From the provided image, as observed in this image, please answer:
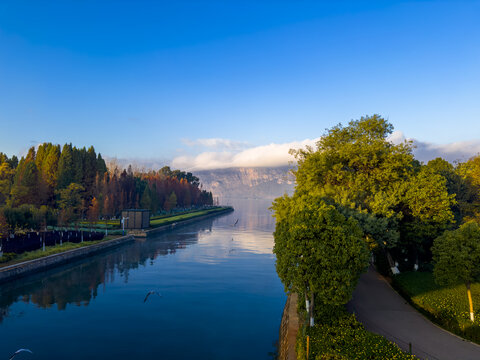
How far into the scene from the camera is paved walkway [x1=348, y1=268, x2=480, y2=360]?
17.9 m

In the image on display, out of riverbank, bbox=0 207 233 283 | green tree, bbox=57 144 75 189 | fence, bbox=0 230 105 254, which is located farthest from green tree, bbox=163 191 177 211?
fence, bbox=0 230 105 254

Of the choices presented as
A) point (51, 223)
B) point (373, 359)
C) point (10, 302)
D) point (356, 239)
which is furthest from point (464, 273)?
point (51, 223)

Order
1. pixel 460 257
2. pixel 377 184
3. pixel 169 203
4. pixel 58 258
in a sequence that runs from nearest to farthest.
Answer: pixel 460 257, pixel 377 184, pixel 58 258, pixel 169 203

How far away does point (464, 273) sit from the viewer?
2188 cm

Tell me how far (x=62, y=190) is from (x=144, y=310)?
6914 centimetres

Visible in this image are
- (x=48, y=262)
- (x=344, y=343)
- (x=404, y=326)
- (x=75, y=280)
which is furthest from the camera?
(x=48, y=262)

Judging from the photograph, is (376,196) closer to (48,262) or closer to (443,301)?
(443,301)

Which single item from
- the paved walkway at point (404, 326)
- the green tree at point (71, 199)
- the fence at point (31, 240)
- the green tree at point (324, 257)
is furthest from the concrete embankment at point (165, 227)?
the green tree at point (324, 257)

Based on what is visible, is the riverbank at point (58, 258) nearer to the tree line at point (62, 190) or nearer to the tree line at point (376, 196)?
the tree line at point (62, 190)

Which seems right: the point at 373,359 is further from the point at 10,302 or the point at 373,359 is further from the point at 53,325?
the point at 10,302

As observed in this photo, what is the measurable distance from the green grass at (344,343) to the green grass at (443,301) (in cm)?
699

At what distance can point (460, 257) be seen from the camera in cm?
2212

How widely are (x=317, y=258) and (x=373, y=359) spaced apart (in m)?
5.78

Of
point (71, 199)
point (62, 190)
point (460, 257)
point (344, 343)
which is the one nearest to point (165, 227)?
point (71, 199)
